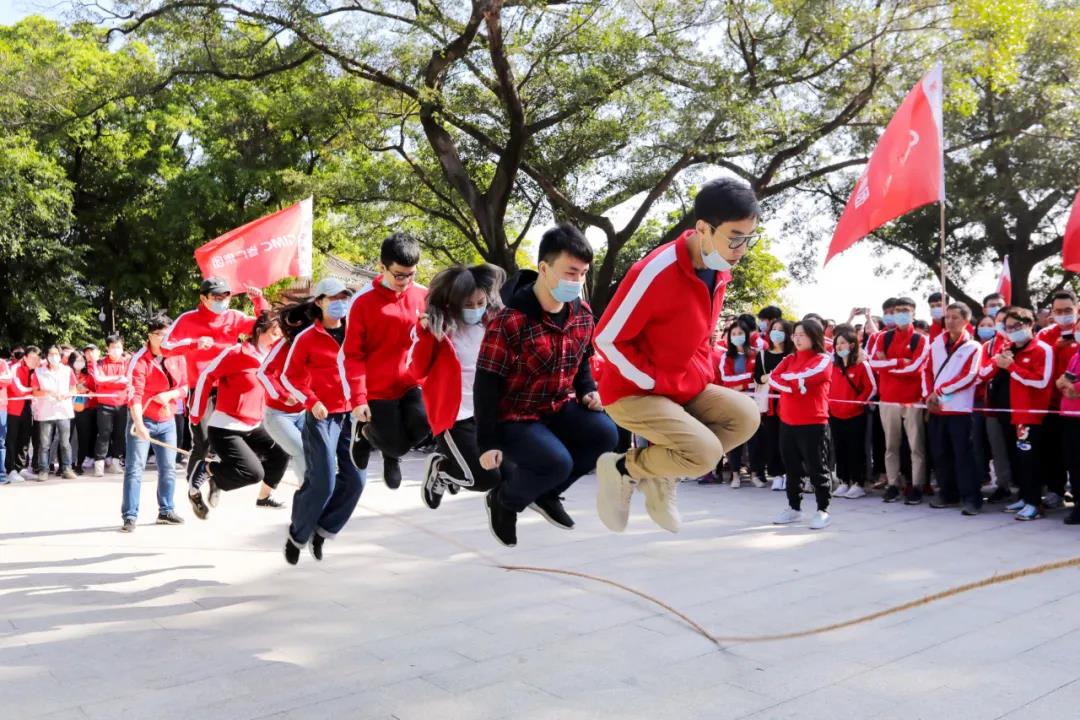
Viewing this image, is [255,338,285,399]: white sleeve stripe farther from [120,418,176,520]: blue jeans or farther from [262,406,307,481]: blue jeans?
[120,418,176,520]: blue jeans

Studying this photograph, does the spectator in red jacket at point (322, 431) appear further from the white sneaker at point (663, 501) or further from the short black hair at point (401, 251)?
the white sneaker at point (663, 501)

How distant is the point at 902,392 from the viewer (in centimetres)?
1080

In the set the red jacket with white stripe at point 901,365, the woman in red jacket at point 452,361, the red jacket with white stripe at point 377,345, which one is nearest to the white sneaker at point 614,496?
the woman in red jacket at point 452,361

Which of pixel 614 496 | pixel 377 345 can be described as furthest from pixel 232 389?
pixel 614 496

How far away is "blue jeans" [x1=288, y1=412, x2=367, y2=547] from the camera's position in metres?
6.82

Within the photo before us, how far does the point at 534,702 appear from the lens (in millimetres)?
4699

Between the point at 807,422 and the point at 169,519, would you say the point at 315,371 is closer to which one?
the point at 169,519

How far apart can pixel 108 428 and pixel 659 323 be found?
13530 mm

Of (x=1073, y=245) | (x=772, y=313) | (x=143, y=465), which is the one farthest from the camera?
(x=772, y=313)

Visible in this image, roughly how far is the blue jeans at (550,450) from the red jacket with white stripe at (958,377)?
6116 millimetres

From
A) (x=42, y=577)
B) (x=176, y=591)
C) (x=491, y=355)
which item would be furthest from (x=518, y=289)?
(x=42, y=577)

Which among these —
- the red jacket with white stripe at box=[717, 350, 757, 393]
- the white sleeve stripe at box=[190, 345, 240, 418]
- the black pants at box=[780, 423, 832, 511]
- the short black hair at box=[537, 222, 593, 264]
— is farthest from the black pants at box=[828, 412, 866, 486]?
the short black hair at box=[537, 222, 593, 264]

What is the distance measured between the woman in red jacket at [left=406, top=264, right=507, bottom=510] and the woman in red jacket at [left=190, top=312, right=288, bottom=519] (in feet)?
9.74

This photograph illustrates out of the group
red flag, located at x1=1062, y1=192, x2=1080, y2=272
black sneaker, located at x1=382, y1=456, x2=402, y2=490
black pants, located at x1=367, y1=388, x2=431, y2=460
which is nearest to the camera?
black pants, located at x1=367, y1=388, x2=431, y2=460
